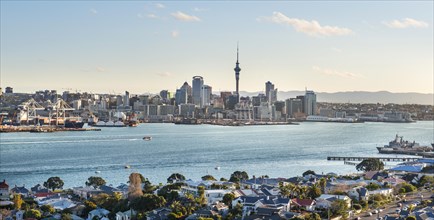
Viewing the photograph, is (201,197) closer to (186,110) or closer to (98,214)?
(98,214)

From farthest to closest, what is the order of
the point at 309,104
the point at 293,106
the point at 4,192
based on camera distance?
the point at 309,104 < the point at 293,106 < the point at 4,192

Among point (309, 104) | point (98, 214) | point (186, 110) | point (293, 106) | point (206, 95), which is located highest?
point (206, 95)

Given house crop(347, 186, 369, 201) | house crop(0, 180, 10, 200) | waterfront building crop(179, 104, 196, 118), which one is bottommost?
house crop(0, 180, 10, 200)

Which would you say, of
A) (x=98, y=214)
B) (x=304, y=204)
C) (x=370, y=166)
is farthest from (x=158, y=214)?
(x=370, y=166)

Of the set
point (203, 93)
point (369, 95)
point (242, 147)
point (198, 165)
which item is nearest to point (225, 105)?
point (203, 93)

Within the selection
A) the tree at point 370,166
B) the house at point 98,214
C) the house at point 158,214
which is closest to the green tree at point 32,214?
the house at point 98,214

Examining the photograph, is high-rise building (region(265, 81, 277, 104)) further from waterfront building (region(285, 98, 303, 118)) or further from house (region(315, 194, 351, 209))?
house (region(315, 194, 351, 209))

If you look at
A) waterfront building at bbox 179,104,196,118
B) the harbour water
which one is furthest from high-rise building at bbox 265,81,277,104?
the harbour water
